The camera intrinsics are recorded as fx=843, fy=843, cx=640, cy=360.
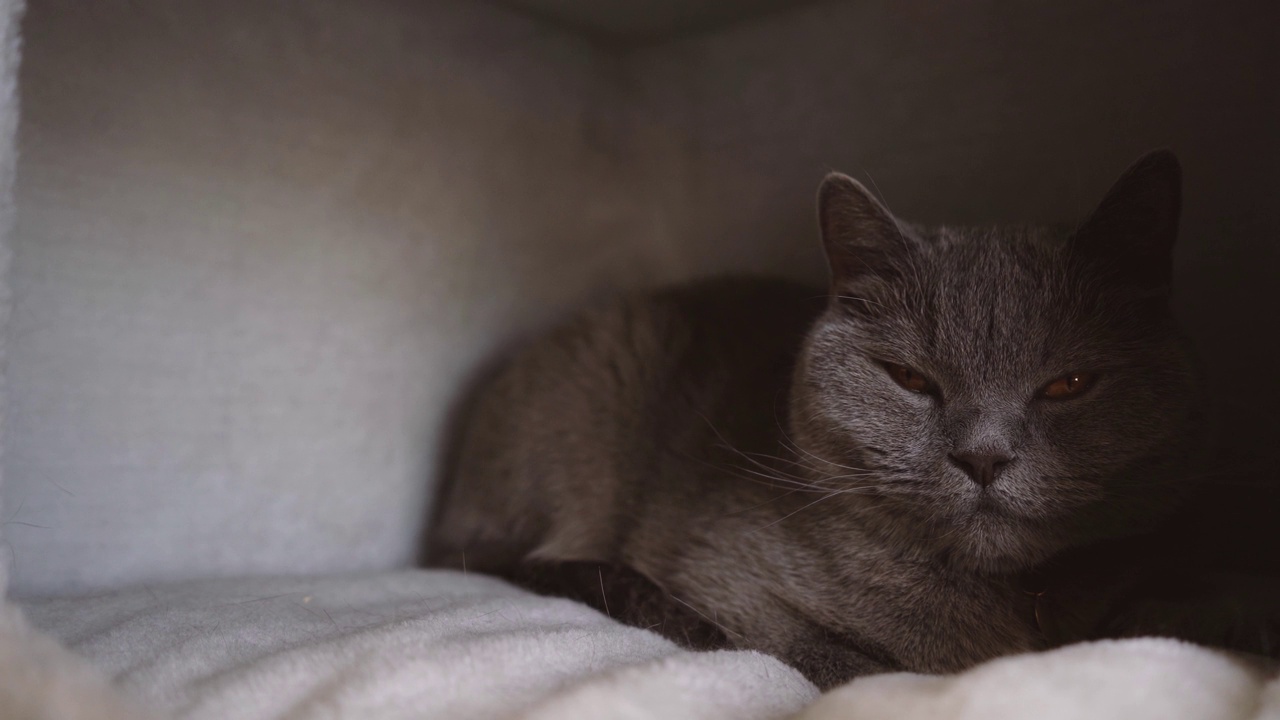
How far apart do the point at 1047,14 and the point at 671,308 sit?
30.5 inches

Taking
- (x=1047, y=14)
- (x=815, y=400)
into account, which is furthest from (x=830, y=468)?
(x=1047, y=14)

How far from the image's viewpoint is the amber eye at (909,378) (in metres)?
1.03

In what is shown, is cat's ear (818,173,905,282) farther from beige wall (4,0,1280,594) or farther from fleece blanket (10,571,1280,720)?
fleece blanket (10,571,1280,720)

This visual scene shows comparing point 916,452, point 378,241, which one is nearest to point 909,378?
point 916,452

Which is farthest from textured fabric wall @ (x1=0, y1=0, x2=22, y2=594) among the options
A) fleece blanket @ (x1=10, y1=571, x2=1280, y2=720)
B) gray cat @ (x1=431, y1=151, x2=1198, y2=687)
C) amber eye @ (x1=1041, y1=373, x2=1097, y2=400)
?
amber eye @ (x1=1041, y1=373, x2=1097, y2=400)

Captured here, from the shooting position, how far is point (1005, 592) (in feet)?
3.34

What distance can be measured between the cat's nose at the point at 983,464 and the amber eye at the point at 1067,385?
0.37ft

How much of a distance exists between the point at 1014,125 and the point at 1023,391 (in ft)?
2.08

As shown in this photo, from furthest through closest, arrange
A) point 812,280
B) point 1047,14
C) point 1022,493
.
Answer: point 812,280 < point 1047,14 < point 1022,493

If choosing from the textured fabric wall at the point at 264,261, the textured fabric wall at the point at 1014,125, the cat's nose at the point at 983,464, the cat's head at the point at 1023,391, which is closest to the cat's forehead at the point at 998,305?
the cat's head at the point at 1023,391

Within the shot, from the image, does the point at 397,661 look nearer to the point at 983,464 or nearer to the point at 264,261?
the point at 983,464

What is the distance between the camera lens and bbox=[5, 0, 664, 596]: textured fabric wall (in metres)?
1.21

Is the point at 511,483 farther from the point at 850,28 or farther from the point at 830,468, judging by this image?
the point at 850,28

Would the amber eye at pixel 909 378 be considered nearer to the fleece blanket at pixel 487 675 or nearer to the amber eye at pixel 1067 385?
the amber eye at pixel 1067 385
